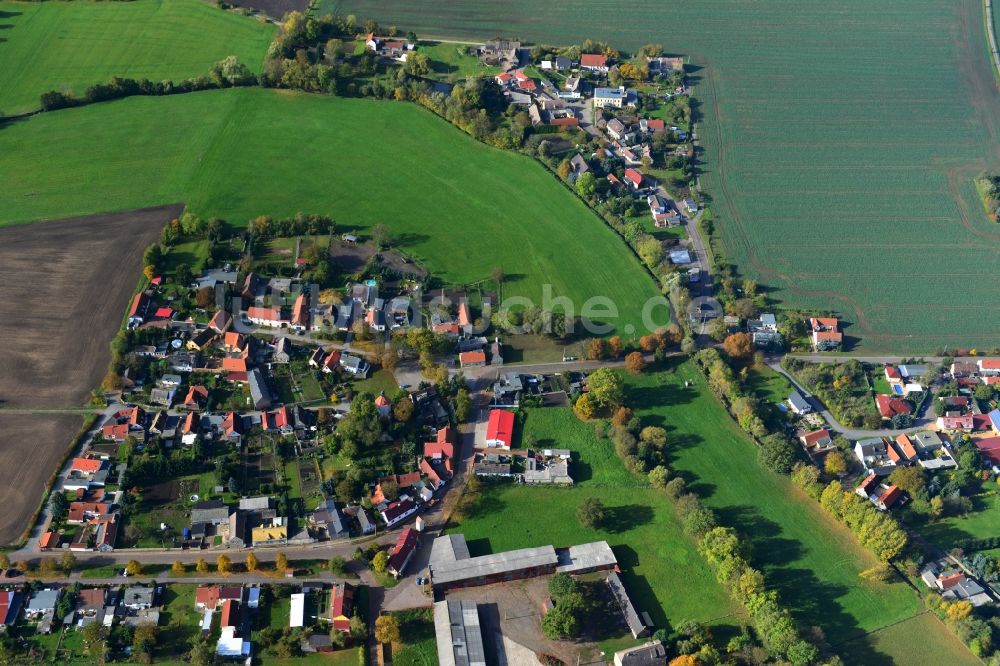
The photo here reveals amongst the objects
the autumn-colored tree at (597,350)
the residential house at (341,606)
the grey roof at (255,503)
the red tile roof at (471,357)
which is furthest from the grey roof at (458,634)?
the autumn-colored tree at (597,350)

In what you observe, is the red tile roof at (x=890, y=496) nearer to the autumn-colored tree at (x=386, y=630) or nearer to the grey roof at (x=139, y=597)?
the autumn-colored tree at (x=386, y=630)

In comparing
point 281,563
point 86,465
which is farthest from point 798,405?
point 86,465

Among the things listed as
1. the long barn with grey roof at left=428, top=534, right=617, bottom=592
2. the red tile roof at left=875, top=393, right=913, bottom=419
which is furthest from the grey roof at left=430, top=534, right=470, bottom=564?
the red tile roof at left=875, top=393, right=913, bottom=419

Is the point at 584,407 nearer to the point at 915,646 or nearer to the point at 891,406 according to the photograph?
the point at 891,406

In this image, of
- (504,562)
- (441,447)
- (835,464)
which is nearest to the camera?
(504,562)

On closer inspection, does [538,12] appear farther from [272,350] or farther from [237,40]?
[272,350]

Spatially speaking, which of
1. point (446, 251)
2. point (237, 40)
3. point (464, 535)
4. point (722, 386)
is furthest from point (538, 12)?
point (464, 535)
